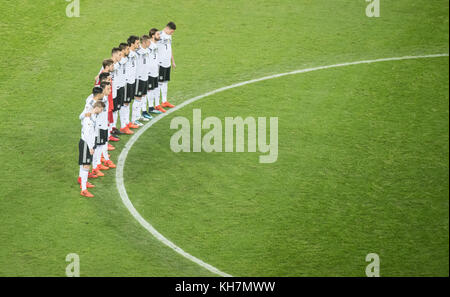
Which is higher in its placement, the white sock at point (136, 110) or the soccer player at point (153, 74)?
the soccer player at point (153, 74)

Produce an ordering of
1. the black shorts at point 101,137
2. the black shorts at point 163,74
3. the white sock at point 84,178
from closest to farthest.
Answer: the white sock at point 84,178
the black shorts at point 101,137
the black shorts at point 163,74

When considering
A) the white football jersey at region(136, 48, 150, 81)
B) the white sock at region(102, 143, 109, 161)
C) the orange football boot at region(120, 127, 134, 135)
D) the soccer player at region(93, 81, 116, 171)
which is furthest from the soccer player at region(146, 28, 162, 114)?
the white sock at region(102, 143, 109, 161)

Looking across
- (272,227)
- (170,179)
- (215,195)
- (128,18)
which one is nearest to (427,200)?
(272,227)

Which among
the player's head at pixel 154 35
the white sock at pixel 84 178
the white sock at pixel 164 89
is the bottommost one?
the white sock at pixel 84 178

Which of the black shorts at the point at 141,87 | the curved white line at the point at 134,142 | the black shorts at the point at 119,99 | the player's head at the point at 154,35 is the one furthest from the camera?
the player's head at the point at 154,35

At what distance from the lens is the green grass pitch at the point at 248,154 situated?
12.9 meters

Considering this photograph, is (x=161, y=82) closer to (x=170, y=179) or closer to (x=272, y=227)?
(x=170, y=179)

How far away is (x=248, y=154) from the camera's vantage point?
643 inches

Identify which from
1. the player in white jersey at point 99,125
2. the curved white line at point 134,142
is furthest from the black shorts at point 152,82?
the player in white jersey at point 99,125

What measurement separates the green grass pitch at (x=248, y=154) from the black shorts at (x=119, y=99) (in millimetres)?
917

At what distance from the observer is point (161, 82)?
18.2m

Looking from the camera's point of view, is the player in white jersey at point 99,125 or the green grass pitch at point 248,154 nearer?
the green grass pitch at point 248,154

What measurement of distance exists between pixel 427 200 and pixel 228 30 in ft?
32.5

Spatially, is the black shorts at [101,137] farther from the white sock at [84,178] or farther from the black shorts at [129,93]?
the black shorts at [129,93]
